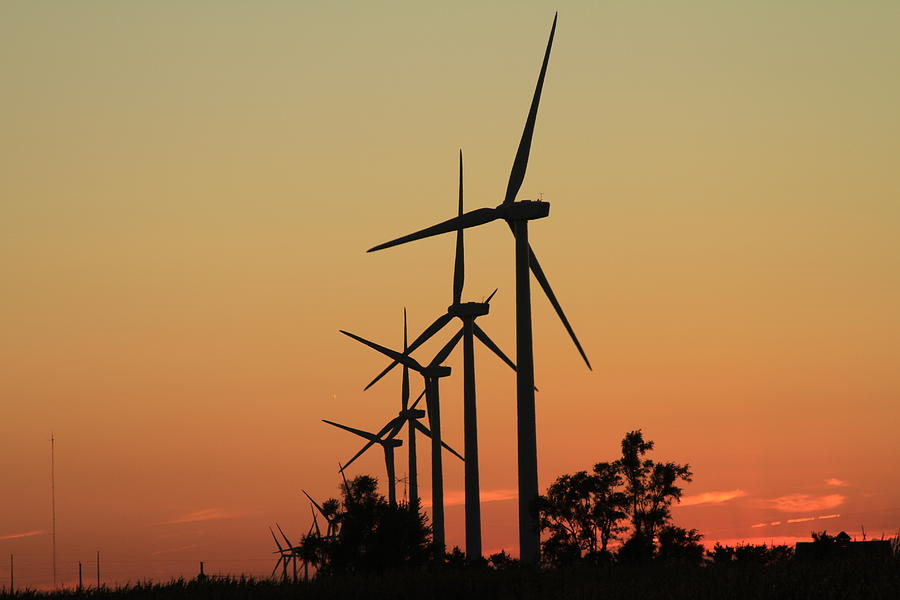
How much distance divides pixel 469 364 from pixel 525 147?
27.3 metres

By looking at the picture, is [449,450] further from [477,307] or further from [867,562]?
[867,562]

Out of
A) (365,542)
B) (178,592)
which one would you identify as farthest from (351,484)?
(178,592)

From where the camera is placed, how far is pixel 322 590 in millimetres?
70188

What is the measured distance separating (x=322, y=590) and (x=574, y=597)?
20.5 m

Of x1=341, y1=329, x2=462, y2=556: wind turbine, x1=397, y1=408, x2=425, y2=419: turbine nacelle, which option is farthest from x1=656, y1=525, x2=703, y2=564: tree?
x1=397, y1=408, x2=425, y2=419: turbine nacelle

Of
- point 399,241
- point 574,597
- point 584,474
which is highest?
point 399,241

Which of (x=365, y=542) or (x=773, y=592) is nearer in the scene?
(x=773, y=592)

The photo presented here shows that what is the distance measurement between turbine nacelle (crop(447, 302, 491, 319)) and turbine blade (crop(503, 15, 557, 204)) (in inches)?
1000

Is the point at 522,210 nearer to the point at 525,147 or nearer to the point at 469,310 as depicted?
the point at 525,147

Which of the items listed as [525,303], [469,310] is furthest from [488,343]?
[525,303]

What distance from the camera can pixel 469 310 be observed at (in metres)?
128

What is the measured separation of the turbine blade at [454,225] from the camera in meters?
97.4

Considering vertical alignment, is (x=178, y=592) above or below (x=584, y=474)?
below

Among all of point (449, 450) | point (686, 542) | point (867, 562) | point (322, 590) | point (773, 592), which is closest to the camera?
point (773, 592)
